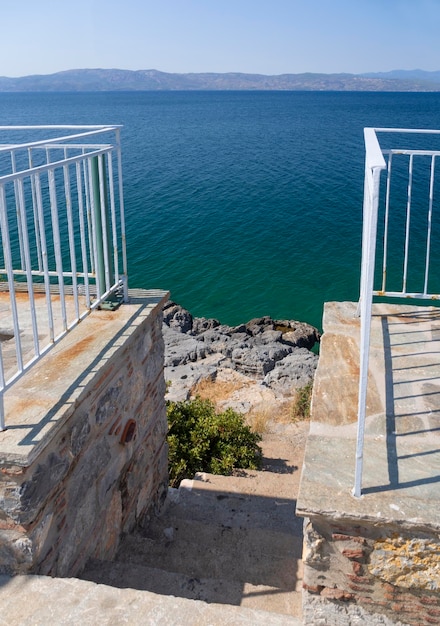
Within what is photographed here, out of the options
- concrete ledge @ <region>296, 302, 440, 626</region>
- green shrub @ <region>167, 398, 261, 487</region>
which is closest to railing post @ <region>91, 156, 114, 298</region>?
concrete ledge @ <region>296, 302, 440, 626</region>

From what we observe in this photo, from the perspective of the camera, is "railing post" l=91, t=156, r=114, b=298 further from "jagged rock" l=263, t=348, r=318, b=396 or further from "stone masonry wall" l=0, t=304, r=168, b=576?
"jagged rock" l=263, t=348, r=318, b=396

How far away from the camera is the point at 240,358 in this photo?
1429 cm

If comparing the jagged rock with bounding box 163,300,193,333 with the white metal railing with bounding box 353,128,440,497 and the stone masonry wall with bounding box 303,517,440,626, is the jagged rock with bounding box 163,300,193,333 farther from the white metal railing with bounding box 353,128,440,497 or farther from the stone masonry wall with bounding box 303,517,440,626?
the stone masonry wall with bounding box 303,517,440,626

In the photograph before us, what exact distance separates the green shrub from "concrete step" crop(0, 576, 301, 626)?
4.19 meters

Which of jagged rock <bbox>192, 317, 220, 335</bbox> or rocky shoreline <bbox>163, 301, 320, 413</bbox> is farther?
jagged rock <bbox>192, 317, 220, 335</bbox>

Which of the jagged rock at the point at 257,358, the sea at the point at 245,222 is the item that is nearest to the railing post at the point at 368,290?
the jagged rock at the point at 257,358

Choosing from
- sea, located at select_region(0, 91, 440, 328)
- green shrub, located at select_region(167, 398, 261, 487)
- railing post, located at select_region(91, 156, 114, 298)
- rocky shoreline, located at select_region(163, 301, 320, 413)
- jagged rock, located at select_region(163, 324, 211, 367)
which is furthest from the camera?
sea, located at select_region(0, 91, 440, 328)

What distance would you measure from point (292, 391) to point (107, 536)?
787 cm

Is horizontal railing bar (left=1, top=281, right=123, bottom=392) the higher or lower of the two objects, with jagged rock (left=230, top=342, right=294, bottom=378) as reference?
higher

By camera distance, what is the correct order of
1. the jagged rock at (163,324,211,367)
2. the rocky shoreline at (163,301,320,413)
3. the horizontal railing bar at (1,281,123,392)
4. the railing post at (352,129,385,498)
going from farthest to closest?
the jagged rock at (163,324,211,367) < the rocky shoreline at (163,301,320,413) < the horizontal railing bar at (1,281,123,392) < the railing post at (352,129,385,498)

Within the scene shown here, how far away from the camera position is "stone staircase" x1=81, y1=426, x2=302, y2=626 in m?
3.90

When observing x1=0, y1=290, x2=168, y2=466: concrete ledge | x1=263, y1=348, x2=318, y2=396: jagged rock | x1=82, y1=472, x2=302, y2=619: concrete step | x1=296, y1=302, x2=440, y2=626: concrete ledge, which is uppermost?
x1=0, y1=290, x2=168, y2=466: concrete ledge

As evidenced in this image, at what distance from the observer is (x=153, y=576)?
414cm

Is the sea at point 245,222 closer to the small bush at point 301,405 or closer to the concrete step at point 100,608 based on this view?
the small bush at point 301,405
